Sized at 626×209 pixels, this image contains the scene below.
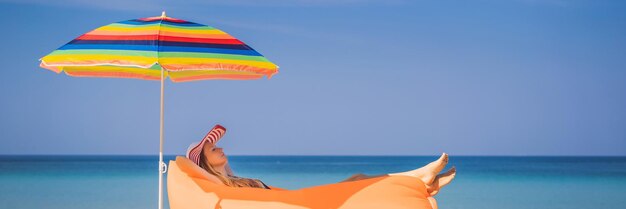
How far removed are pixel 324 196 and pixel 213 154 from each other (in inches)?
31.5

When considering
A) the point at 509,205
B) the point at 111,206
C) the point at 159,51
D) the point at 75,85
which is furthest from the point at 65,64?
the point at 75,85

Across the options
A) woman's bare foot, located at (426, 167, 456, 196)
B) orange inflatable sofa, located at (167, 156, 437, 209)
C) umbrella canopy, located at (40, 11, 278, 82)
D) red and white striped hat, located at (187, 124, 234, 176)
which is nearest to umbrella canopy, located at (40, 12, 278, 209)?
umbrella canopy, located at (40, 11, 278, 82)

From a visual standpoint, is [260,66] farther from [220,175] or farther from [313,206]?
[313,206]

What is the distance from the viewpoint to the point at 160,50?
510 centimetres

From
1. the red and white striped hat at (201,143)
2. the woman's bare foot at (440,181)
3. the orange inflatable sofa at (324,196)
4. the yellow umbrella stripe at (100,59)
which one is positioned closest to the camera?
the orange inflatable sofa at (324,196)

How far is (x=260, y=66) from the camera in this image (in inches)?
215

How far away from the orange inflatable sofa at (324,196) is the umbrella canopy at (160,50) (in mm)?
625

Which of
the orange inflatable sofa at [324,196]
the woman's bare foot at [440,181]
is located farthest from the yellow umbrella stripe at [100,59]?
the woman's bare foot at [440,181]

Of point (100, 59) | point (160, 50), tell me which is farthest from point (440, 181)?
point (100, 59)

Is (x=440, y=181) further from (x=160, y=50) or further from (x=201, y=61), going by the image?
(x=160, y=50)

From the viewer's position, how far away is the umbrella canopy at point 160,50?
5.07 meters

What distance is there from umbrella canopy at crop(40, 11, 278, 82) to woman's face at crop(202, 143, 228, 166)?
39cm

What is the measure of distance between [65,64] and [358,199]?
1.59 metres

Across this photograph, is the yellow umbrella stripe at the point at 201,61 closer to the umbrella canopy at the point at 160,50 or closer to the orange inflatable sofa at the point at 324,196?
the umbrella canopy at the point at 160,50
